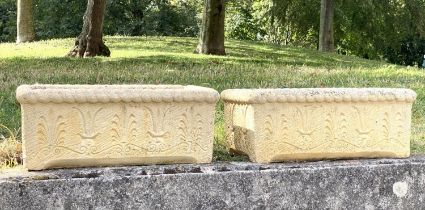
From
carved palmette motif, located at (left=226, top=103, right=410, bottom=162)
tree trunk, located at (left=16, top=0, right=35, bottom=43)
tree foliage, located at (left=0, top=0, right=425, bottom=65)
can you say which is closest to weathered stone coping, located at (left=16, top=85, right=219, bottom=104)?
carved palmette motif, located at (left=226, top=103, right=410, bottom=162)

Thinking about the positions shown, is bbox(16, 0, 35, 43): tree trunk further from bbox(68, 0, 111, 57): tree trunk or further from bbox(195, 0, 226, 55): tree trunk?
bbox(195, 0, 226, 55): tree trunk

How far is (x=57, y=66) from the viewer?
36.4 feet

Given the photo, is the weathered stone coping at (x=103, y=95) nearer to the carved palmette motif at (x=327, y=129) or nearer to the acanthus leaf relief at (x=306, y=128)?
the carved palmette motif at (x=327, y=129)

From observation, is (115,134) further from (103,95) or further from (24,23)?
(24,23)

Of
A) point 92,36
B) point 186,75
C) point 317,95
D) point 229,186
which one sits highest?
point 92,36

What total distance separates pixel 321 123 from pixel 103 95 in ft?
5.08

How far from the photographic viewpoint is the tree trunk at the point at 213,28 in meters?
15.4

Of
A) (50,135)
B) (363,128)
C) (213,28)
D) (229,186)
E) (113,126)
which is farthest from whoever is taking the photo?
(213,28)

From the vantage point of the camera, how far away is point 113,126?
4320mm

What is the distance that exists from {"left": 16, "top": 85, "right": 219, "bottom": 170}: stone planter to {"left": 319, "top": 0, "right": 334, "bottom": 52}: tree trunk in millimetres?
19941

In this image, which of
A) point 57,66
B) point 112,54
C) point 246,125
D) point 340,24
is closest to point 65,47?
point 112,54

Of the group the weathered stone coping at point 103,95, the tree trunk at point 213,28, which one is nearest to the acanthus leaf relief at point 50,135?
the weathered stone coping at point 103,95

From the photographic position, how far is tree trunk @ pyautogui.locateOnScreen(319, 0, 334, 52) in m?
23.7

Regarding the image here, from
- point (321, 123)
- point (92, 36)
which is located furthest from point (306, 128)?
point (92, 36)
